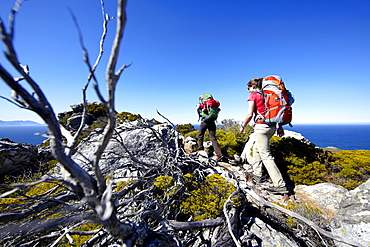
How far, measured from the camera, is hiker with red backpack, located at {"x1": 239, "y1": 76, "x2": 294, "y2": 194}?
11.3ft

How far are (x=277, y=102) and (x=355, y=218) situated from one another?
2289 mm

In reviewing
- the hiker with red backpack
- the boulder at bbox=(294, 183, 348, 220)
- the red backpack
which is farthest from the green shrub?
the boulder at bbox=(294, 183, 348, 220)

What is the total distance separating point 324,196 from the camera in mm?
3410

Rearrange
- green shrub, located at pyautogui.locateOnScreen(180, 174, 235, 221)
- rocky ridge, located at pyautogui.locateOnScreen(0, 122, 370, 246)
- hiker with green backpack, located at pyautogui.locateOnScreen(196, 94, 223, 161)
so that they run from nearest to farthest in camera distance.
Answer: rocky ridge, located at pyautogui.locateOnScreen(0, 122, 370, 246)
green shrub, located at pyautogui.locateOnScreen(180, 174, 235, 221)
hiker with green backpack, located at pyautogui.locateOnScreen(196, 94, 223, 161)

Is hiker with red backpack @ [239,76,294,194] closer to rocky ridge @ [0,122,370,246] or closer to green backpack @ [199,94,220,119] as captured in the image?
rocky ridge @ [0,122,370,246]

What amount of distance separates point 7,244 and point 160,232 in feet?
7.28

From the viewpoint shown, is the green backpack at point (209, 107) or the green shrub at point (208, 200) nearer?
the green shrub at point (208, 200)

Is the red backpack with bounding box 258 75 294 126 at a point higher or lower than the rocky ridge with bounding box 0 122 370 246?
higher

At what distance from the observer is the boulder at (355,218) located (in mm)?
2135

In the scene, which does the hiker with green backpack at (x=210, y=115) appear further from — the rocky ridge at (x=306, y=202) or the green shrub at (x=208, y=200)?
the green shrub at (x=208, y=200)

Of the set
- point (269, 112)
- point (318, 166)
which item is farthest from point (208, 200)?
point (318, 166)

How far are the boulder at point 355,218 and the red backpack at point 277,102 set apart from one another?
169cm

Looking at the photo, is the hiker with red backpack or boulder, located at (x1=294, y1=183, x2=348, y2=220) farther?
the hiker with red backpack

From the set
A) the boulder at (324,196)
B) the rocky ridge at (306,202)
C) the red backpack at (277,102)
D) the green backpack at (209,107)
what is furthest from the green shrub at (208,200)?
the green backpack at (209,107)
